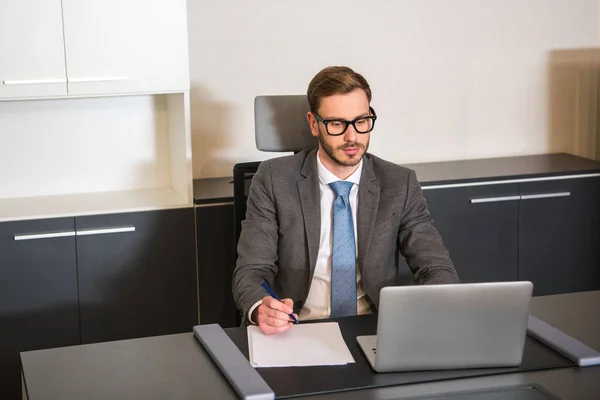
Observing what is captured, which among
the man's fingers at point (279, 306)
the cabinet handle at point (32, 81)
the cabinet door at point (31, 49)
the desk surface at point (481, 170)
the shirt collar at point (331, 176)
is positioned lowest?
the man's fingers at point (279, 306)

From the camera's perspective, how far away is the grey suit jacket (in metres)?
2.79

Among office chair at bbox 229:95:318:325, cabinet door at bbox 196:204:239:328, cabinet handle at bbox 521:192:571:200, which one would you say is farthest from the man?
cabinet handle at bbox 521:192:571:200

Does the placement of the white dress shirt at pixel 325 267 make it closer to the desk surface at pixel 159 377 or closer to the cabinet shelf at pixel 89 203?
the desk surface at pixel 159 377

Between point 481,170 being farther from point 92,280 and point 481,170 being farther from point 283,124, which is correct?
point 92,280

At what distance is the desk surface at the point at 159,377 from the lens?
197 centimetres

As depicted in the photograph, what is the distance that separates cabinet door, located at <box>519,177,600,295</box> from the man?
147 cm

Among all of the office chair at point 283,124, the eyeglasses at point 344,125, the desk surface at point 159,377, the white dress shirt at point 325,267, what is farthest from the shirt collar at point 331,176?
the desk surface at point 159,377

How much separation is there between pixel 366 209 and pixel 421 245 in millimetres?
207

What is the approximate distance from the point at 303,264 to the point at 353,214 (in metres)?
0.22

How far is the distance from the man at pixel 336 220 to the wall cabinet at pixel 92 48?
0.94 metres

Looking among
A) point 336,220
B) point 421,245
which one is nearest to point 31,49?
point 336,220

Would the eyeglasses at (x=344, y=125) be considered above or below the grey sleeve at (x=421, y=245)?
above

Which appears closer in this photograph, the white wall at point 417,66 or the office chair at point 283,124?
the office chair at point 283,124

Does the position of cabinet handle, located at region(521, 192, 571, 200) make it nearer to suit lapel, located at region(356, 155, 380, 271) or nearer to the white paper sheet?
suit lapel, located at region(356, 155, 380, 271)
